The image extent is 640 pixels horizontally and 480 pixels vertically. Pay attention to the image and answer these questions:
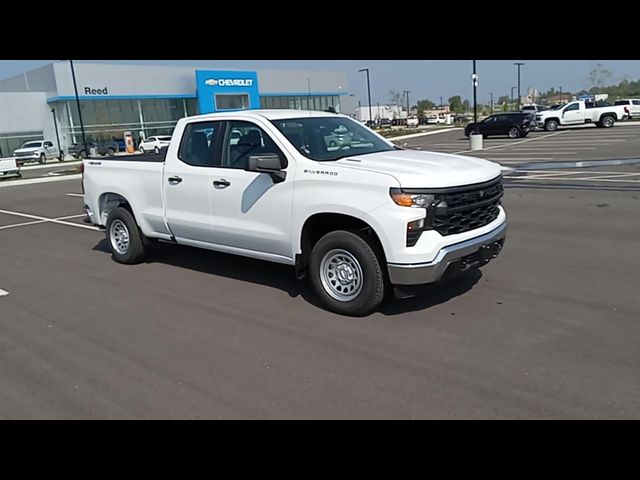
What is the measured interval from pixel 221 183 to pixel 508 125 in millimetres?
30853

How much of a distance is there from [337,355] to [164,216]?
347 centimetres

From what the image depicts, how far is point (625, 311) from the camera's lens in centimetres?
507

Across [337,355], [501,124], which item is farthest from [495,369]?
[501,124]

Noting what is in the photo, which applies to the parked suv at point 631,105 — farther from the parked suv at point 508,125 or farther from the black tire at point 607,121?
the parked suv at point 508,125

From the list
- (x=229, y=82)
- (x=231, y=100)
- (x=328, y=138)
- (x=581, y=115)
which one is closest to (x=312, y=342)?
(x=328, y=138)

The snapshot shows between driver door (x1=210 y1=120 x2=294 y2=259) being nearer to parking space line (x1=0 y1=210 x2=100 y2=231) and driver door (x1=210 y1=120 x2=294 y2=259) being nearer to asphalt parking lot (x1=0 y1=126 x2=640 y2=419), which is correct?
asphalt parking lot (x1=0 y1=126 x2=640 y2=419)

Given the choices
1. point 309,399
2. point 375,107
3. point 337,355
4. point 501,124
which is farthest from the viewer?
point 375,107

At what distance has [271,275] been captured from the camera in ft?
22.7

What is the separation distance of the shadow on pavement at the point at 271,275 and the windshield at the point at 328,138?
155 centimetres

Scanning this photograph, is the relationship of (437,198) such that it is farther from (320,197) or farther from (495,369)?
(495,369)

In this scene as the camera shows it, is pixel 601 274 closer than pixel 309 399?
No

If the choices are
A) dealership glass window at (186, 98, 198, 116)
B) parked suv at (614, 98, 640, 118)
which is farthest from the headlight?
dealership glass window at (186, 98, 198, 116)

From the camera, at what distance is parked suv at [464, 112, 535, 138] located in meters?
33.2

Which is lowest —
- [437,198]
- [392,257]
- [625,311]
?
[625,311]
